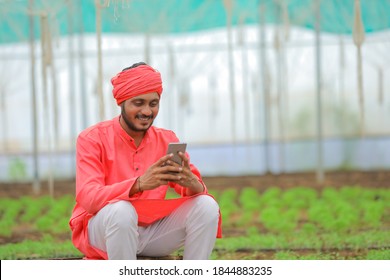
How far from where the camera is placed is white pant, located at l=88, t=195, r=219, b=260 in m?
2.65

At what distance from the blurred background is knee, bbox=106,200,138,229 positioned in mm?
4946

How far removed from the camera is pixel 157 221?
2869mm

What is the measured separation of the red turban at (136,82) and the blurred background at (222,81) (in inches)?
188

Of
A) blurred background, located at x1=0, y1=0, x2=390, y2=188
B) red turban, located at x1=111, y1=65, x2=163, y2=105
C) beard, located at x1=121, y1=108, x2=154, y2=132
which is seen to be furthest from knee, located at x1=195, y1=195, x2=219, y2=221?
blurred background, located at x1=0, y1=0, x2=390, y2=188

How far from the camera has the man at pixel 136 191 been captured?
8.73ft

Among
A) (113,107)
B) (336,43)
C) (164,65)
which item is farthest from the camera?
(164,65)

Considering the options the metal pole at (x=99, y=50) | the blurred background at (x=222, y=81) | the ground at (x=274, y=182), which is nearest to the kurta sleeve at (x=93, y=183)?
the metal pole at (x=99, y=50)

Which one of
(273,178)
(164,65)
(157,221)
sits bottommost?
(273,178)

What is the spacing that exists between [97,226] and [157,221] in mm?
244

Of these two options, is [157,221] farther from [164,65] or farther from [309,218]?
[164,65]

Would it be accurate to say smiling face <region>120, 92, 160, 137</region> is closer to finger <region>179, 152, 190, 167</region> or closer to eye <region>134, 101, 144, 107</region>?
eye <region>134, 101, 144, 107</region>

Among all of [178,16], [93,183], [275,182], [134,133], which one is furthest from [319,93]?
[93,183]

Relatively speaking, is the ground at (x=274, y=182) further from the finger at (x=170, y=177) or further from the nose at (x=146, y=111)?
the finger at (x=170, y=177)
